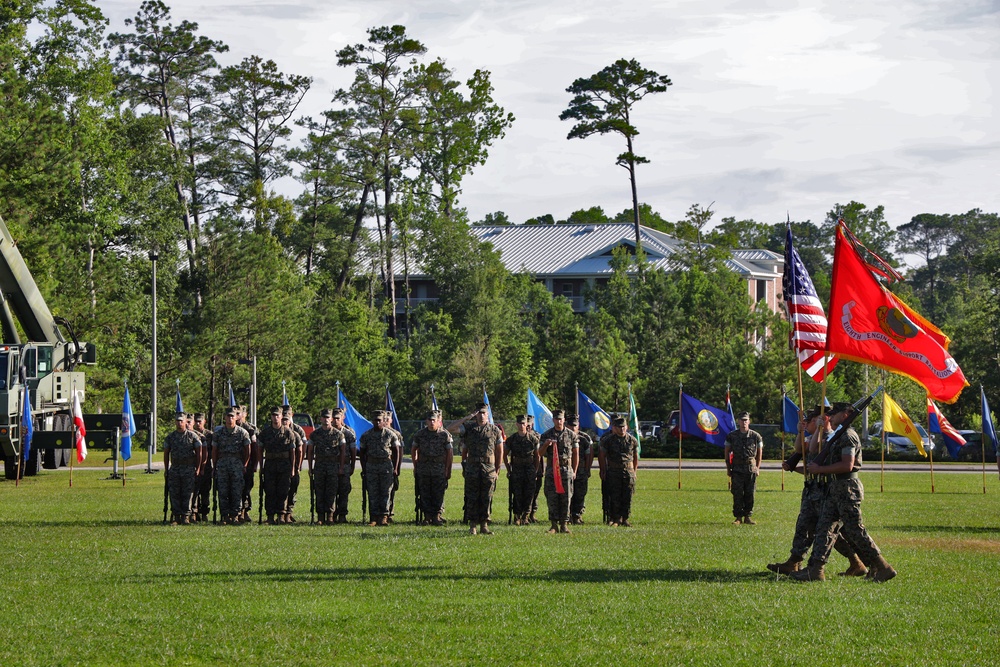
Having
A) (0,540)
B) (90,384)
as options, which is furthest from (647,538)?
(90,384)

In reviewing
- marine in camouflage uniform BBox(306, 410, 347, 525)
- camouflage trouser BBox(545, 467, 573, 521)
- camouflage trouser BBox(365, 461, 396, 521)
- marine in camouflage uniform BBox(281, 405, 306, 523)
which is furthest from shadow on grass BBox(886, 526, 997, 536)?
marine in camouflage uniform BBox(281, 405, 306, 523)

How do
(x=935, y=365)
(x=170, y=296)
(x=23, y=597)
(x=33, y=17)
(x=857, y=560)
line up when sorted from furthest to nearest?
(x=170, y=296) < (x=33, y=17) < (x=935, y=365) < (x=857, y=560) < (x=23, y=597)

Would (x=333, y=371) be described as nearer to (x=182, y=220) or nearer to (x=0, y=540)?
(x=182, y=220)

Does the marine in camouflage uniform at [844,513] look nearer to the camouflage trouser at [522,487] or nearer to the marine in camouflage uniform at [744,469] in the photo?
the camouflage trouser at [522,487]

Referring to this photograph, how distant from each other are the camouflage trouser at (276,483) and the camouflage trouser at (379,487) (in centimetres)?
134

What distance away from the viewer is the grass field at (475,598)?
34.1ft

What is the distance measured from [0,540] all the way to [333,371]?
41.4 m

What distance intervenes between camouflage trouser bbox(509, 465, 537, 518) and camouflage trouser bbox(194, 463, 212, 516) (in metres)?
4.87

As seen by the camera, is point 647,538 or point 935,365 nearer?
point 935,365

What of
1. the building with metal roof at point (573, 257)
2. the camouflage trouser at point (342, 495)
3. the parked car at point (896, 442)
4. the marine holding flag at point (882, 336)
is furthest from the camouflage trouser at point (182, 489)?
the building with metal roof at point (573, 257)

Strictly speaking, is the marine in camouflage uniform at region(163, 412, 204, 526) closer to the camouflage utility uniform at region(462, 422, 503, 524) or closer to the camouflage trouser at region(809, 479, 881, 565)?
the camouflage utility uniform at region(462, 422, 503, 524)

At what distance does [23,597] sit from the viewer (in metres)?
12.9

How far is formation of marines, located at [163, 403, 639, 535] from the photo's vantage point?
20969mm

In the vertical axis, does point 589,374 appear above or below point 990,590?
above
